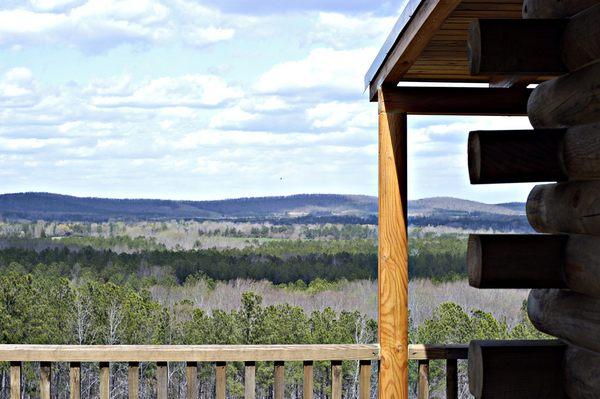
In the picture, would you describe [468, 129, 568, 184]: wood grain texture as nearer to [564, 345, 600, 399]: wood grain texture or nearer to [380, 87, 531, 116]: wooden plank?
[564, 345, 600, 399]: wood grain texture

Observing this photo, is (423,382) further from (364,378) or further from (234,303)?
(234,303)

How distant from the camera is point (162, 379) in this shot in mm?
4328

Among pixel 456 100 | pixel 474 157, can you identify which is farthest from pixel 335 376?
pixel 474 157

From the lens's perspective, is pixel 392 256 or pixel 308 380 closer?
pixel 308 380

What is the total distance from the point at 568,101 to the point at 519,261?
1.74 feet

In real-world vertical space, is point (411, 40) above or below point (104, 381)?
above

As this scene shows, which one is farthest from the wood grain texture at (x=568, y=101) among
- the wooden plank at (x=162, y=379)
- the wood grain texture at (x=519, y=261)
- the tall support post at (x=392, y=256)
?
the wooden plank at (x=162, y=379)

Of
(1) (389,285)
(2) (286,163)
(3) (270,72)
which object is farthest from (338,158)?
(1) (389,285)

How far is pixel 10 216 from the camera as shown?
17.7 metres

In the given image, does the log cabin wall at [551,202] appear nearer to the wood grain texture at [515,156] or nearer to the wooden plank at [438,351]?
the wood grain texture at [515,156]

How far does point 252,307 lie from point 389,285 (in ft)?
17.5

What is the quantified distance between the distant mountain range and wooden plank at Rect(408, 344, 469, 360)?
8.52 m

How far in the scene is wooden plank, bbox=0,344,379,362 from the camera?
4.23 meters

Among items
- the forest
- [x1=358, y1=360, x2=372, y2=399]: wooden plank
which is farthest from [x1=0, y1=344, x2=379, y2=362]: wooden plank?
the forest
